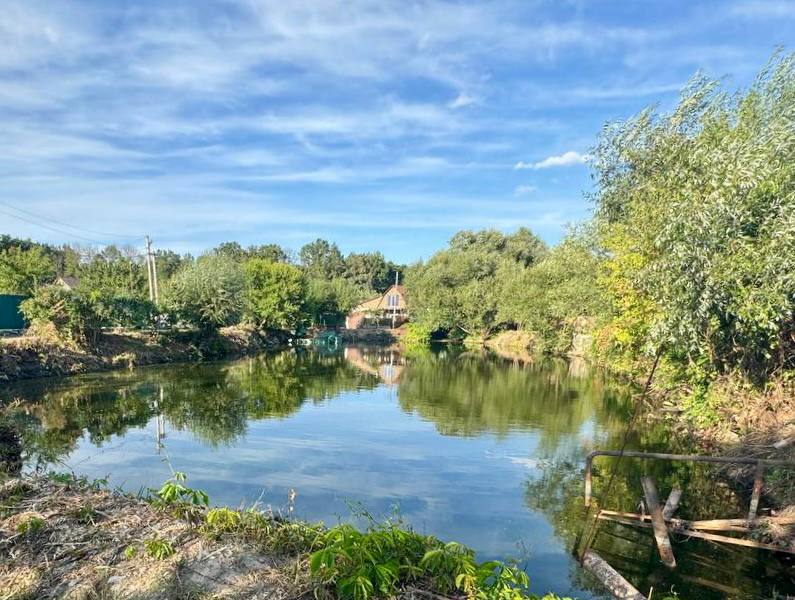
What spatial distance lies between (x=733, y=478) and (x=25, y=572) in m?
14.8

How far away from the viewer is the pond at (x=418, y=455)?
908cm

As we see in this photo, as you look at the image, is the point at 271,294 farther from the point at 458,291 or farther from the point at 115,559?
the point at 115,559

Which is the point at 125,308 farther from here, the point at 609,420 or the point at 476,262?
the point at 476,262

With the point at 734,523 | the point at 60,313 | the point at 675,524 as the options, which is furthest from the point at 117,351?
the point at 734,523

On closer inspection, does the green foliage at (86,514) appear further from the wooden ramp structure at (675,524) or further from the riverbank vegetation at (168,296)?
the riverbank vegetation at (168,296)

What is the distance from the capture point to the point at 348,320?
8125 centimetres

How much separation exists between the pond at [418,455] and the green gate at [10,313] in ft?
25.2

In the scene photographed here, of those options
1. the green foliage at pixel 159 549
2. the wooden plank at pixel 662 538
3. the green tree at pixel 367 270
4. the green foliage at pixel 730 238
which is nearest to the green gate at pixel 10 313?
the green foliage at pixel 159 549

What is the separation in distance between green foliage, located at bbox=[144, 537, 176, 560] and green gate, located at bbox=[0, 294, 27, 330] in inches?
1336

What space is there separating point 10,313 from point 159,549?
34.6m

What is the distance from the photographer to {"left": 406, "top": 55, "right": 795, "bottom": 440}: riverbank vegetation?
12.1 meters

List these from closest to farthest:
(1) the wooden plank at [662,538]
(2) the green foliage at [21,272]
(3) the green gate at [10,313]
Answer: (1) the wooden plank at [662,538] < (3) the green gate at [10,313] < (2) the green foliage at [21,272]

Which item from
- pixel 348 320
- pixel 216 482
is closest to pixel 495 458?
pixel 216 482

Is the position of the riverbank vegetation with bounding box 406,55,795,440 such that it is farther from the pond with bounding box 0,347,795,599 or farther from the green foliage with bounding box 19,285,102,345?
the green foliage with bounding box 19,285,102,345
